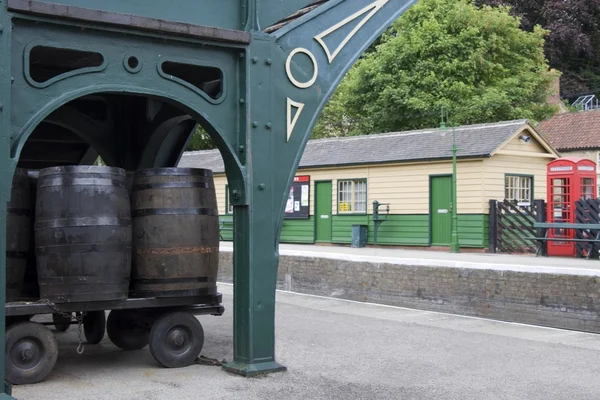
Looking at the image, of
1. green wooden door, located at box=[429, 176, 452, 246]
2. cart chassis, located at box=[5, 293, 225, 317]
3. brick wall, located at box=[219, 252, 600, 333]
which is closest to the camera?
cart chassis, located at box=[5, 293, 225, 317]

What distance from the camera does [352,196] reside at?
25094 millimetres

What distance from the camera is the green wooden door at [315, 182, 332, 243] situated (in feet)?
84.1

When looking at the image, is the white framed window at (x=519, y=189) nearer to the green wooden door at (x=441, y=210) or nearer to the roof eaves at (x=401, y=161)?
the roof eaves at (x=401, y=161)

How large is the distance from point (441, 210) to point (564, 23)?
26.2 m

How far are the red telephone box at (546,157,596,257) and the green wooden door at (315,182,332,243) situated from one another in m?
7.75

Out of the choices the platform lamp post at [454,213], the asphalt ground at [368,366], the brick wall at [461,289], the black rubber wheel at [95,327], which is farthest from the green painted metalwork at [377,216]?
the black rubber wheel at [95,327]

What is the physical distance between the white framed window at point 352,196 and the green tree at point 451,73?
671 centimetres

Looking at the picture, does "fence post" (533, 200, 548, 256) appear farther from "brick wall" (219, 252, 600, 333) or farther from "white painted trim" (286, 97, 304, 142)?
"white painted trim" (286, 97, 304, 142)

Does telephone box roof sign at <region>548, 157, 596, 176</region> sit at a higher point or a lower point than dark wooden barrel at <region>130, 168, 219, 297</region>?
higher

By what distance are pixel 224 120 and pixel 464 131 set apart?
656 inches

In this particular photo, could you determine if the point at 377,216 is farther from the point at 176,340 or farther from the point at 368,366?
the point at 176,340

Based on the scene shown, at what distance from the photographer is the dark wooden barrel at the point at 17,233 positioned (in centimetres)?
721

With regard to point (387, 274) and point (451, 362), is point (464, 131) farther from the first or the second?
point (451, 362)

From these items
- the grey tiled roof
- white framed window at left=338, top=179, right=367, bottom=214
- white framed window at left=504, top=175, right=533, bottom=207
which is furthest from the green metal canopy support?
white framed window at left=338, top=179, right=367, bottom=214
